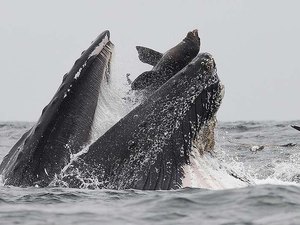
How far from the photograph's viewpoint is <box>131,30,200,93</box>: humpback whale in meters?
7.82

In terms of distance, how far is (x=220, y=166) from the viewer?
7945 mm

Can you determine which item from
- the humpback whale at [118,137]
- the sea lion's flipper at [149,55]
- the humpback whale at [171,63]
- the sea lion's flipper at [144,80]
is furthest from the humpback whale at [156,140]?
the sea lion's flipper at [149,55]

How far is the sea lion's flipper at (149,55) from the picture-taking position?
8.50 meters

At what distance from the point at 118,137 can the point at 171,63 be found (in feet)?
3.49

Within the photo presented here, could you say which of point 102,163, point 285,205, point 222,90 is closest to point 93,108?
point 102,163

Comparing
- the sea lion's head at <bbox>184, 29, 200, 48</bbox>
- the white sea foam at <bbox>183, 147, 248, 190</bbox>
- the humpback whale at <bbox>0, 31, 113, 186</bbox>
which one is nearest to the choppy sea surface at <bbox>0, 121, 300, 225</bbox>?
the white sea foam at <bbox>183, 147, 248, 190</bbox>

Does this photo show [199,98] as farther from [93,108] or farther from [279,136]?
[279,136]

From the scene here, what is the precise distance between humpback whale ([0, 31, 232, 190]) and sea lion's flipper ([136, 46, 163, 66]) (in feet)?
2.85

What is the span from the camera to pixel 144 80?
26.0 ft

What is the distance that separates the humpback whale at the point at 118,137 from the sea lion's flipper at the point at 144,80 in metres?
0.30

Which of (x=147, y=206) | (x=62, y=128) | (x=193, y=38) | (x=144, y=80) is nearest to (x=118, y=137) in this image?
(x=62, y=128)

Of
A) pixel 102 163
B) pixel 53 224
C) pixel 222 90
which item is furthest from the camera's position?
pixel 222 90

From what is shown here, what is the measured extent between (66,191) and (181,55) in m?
1.75

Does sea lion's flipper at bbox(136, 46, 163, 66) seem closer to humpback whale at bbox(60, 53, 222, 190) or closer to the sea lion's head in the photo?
the sea lion's head
